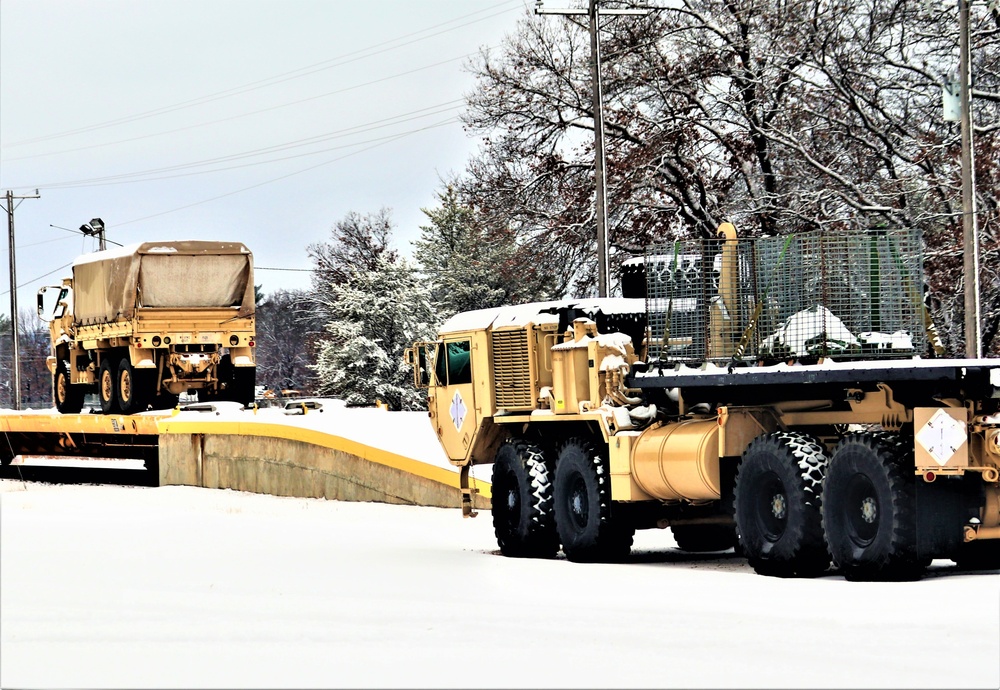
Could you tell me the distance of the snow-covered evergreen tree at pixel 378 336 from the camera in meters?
72.8

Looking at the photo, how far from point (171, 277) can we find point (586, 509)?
1688cm

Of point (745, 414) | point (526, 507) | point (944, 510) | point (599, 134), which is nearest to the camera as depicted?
point (944, 510)

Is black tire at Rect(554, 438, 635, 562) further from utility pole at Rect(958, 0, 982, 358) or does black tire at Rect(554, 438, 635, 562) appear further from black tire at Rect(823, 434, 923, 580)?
utility pole at Rect(958, 0, 982, 358)

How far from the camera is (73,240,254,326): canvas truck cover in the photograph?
107ft

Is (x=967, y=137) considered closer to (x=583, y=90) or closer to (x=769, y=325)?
(x=769, y=325)

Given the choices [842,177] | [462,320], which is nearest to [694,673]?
[462,320]

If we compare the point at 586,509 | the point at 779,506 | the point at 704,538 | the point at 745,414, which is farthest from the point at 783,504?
the point at 704,538

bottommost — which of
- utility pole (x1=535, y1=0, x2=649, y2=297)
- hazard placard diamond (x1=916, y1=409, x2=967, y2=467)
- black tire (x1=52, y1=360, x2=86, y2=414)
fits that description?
hazard placard diamond (x1=916, y1=409, x2=967, y2=467)

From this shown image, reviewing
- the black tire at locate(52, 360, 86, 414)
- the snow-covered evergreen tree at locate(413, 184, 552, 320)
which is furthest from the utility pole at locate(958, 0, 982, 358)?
the snow-covered evergreen tree at locate(413, 184, 552, 320)

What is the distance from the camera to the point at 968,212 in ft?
91.7

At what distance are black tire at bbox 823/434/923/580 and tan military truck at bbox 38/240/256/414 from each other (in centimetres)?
2048

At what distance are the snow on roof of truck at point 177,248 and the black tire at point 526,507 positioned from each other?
50.0 ft

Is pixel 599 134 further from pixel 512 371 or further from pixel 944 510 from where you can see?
pixel 944 510

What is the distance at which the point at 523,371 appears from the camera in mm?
18891
